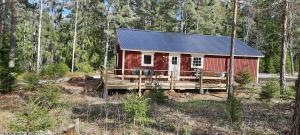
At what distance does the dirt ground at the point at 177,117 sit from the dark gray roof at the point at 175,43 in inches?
297

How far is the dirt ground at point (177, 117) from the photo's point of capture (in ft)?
34.7

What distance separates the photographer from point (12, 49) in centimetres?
1830

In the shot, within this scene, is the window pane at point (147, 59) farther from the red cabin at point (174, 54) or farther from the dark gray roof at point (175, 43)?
the dark gray roof at point (175, 43)

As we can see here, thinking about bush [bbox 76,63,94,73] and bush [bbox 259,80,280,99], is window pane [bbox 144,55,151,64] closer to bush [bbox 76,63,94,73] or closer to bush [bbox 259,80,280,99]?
bush [bbox 259,80,280,99]

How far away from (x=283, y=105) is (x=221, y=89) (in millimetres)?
6326

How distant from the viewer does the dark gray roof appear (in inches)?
928

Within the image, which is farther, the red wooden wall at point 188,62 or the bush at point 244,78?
the red wooden wall at point 188,62

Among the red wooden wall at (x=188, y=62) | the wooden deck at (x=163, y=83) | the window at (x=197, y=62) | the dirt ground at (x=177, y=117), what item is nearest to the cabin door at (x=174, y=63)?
the red wooden wall at (x=188, y=62)

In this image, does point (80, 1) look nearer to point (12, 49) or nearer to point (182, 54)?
point (182, 54)

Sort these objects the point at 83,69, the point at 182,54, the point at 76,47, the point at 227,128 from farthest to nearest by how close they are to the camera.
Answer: the point at 76,47 → the point at 83,69 → the point at 182,54 → the point at 227,128

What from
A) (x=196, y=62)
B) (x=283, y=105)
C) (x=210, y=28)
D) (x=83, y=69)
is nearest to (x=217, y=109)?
(x=283, y=105)

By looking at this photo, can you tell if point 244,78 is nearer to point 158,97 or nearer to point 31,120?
point 158,97

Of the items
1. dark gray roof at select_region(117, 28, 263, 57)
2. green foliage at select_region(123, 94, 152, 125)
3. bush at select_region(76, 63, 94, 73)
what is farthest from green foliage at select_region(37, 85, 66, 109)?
bush at select_region(76, 63, 94, 73)

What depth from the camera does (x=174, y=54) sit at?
24297mm
